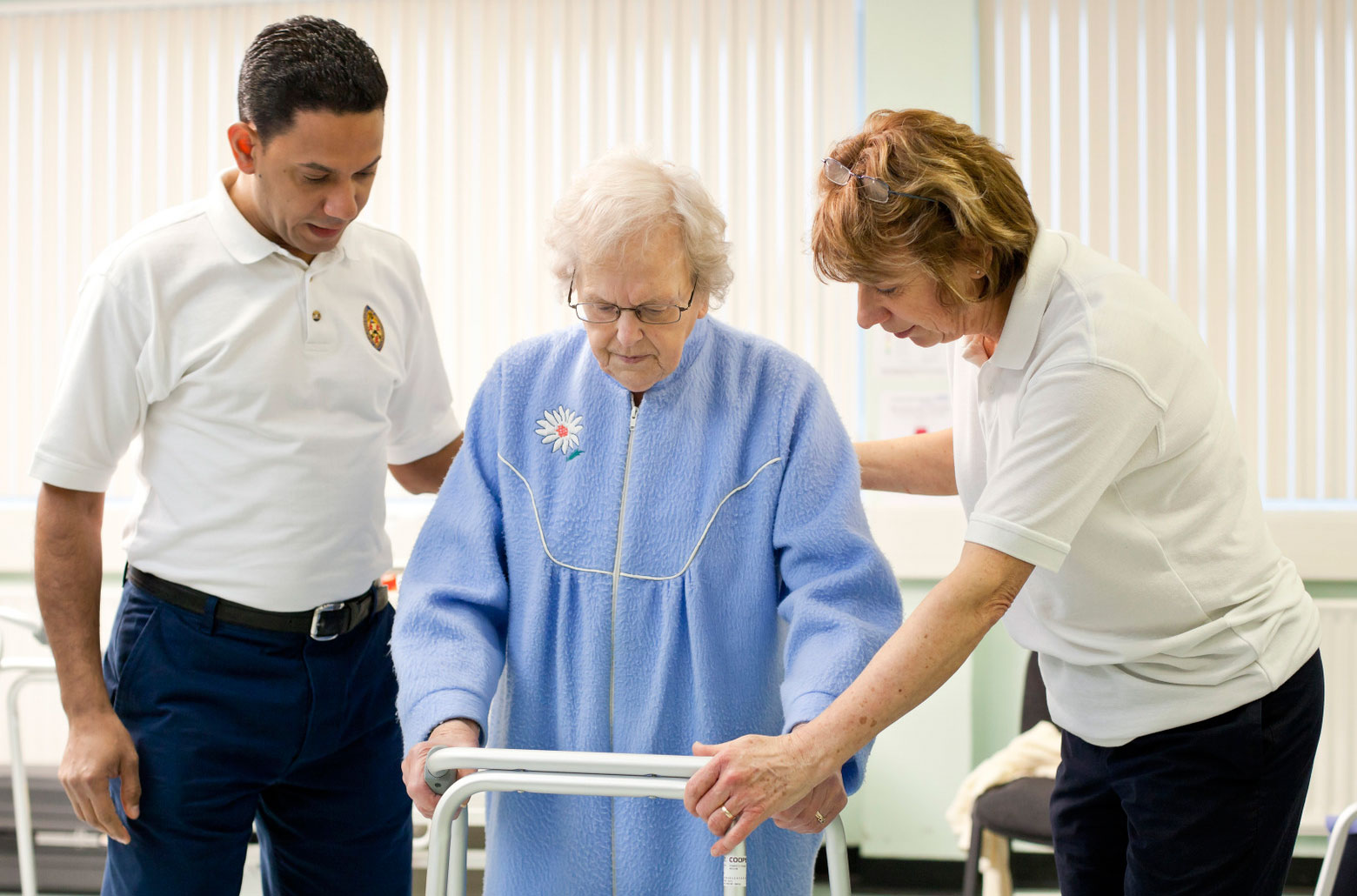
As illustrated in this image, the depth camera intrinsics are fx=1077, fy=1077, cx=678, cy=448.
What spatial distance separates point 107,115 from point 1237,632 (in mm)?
3656

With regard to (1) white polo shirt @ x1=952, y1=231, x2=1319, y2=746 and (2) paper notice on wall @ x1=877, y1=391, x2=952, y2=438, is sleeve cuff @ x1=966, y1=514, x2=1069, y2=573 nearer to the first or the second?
(1) white polo shirt @ x1=952, y1=231, x2=1319, y2=746

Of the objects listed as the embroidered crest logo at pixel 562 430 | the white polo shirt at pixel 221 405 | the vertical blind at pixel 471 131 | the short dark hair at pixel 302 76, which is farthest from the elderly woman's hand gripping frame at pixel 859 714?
the vertical blind at pixel 471 131

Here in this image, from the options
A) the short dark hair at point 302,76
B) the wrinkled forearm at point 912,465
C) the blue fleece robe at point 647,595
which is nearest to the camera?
the blue fleece robe at point 647,595

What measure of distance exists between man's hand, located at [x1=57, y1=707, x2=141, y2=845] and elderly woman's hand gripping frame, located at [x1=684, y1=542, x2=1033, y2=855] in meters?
0.80

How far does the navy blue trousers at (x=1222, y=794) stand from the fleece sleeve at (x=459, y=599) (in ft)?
2.63

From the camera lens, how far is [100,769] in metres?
1.38

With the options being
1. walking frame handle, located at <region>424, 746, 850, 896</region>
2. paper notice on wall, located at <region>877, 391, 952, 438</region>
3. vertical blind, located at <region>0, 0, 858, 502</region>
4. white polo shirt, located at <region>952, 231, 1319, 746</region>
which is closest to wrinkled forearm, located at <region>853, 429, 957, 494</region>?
white polo shirt, located at <region>952, 231, 1319, 746</region>

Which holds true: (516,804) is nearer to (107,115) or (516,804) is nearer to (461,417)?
(461,417)

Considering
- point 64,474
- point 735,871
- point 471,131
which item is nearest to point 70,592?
point 64,474

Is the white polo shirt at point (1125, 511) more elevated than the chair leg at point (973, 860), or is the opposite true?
the white polo shirt at point (1125, 511)

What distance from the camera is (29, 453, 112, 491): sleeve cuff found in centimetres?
141

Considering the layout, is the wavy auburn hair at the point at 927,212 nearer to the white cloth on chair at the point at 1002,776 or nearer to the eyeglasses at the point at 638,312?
the eyeglasses at the point at 638,312

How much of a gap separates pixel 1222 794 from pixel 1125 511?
0.37 meters

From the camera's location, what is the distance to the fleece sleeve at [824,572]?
121 centimetres
